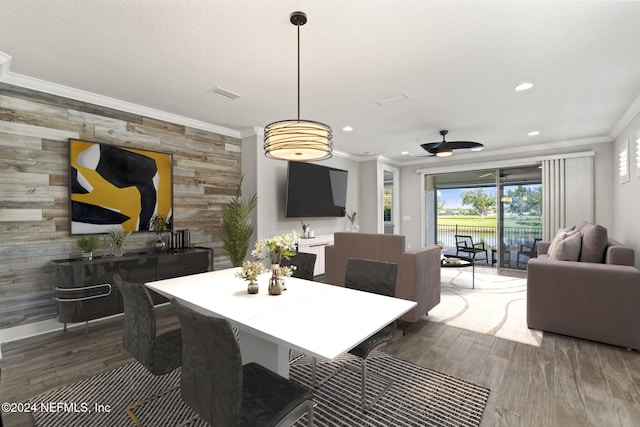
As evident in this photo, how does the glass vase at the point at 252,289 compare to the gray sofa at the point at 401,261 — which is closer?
the glass vase at the point at 252,289

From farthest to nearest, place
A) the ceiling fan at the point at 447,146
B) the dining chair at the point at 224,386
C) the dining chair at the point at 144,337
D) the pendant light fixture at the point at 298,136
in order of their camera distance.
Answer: the ceiling fan at the point at 447,146 < the pendant light fixture at the point at 298,136 < the dining chair at the point at 144,337 < the dining chair at the point at 224,386

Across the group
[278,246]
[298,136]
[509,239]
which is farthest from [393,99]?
[509,239]

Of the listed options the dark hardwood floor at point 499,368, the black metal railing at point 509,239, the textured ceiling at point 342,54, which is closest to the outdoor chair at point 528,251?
the black metal railing at point 509,239

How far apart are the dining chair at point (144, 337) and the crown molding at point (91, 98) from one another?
250 centimetres

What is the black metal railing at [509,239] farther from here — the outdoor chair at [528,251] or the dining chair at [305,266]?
the dining chair at [305,266]

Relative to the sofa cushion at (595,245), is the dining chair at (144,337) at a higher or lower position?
lower

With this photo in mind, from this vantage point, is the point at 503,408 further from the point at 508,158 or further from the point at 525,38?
the point at 508,158

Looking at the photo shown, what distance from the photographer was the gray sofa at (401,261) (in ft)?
10.2

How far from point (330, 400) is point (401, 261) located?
1.55 metres

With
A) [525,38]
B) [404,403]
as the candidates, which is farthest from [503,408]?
[525,38]

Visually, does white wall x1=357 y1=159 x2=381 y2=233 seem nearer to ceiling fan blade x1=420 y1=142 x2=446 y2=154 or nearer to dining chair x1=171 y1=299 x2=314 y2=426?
ceiling fan blade x1=420 y1=142 x2=446 y2=154

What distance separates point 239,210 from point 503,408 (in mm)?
3836

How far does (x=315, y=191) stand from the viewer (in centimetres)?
579

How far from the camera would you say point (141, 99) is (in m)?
3.52
